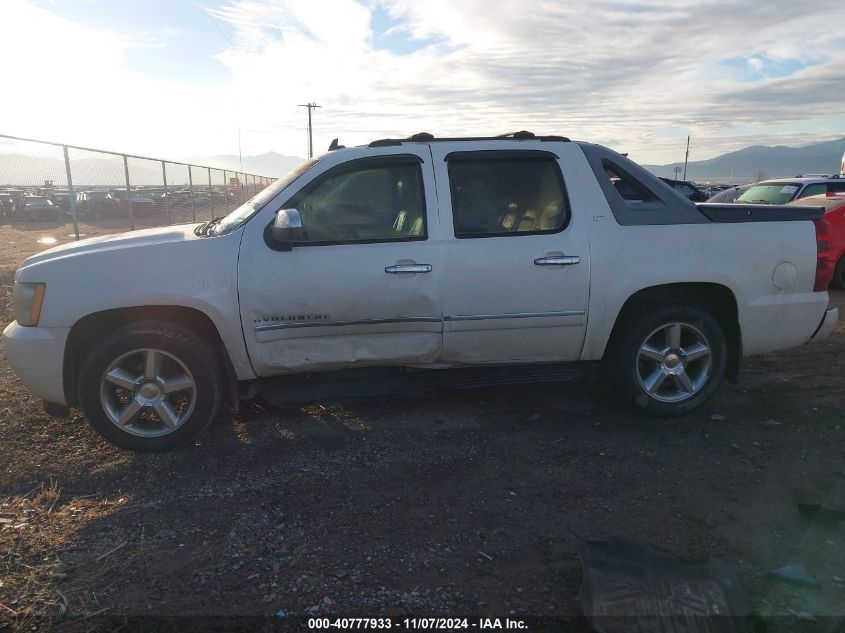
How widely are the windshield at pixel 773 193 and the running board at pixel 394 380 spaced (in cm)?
980

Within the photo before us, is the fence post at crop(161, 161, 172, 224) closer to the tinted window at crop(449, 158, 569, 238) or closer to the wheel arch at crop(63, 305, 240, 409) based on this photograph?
the wheel arch at crop(63, 305, 240, 409)

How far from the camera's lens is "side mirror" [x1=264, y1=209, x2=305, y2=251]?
348 centimetres

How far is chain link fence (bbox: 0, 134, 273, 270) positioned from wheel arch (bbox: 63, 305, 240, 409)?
8.14m

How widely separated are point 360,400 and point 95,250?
1.96 meters

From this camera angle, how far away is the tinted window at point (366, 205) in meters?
3.81

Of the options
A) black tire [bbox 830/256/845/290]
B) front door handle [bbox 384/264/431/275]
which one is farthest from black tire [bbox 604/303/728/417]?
black tire [bbox 830/256/845/290]

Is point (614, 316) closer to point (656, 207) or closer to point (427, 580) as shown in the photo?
point (656, 207)

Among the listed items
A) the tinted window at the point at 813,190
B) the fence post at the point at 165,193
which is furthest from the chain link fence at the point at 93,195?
the tinted window at the point at 813,190

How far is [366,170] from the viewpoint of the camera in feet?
12.9

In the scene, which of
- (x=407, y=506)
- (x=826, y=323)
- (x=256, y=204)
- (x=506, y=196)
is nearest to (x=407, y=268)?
(x=506, y=196)

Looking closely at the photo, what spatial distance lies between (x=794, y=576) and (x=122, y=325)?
3.84 meters

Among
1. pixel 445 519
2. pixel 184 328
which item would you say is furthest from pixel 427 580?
pixel 184 328

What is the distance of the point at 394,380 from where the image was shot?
3.99 metres

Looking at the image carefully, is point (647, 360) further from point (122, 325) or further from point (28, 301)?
point (28, 301)
